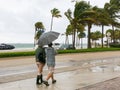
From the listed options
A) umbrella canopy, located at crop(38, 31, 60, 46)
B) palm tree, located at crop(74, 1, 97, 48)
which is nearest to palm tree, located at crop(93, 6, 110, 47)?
palm tree, located at crop(74, 1, 97, 48)

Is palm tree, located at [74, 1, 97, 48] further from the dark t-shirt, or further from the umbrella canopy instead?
the dark t-shirt

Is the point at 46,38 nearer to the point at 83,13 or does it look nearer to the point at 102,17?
the point at 83,13

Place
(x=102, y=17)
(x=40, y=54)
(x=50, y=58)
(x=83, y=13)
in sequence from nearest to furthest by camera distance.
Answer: (x=40, y=54) < (x=50, y=58) < (x=83, y=13) < (x=102, y=17)

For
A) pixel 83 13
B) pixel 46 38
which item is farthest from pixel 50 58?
pixel 83 13

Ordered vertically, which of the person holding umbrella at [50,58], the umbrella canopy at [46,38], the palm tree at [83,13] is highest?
the palm tree at [83,13]

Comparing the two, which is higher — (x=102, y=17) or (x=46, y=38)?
(x=102, y=17)

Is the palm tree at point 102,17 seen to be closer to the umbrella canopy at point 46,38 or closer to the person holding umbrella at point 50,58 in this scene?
the umbrella canopy at point 46,38

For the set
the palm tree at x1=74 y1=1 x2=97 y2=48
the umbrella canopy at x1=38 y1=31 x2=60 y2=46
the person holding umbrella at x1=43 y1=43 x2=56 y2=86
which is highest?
the palm tree at x1=74 y1=1 x2=97 y2=48

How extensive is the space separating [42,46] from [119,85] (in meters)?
3.26

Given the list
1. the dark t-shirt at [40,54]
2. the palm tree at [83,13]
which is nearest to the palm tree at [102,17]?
the palm tree at [83,13]

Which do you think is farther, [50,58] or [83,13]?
[83,13]

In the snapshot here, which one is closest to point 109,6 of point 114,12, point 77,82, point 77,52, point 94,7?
point 114,12

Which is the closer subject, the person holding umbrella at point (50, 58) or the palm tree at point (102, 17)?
the person holding umbrella at point (50, 58)

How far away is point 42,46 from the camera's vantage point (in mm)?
12906
